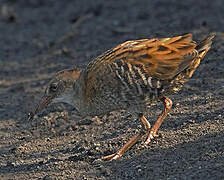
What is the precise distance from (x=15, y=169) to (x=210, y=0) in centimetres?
822

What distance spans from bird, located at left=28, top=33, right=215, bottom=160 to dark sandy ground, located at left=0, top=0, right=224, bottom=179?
46 centimetres

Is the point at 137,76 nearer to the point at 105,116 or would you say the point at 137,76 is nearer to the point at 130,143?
the point at 130,143

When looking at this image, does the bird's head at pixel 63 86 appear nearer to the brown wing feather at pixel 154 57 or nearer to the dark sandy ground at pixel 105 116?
the brown wing feather at pixel 154 57

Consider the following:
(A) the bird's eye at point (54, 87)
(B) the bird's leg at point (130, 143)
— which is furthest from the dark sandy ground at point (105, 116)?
(A) the bird's eye at point (54, 87)

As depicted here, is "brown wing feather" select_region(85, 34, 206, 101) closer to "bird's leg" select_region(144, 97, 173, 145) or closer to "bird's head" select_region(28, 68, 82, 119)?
"bird's head" select_region(28, 68, 82, 119)

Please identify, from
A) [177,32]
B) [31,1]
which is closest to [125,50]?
[177,32]

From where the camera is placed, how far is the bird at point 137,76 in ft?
20.4

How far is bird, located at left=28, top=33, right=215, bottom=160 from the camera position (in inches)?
245

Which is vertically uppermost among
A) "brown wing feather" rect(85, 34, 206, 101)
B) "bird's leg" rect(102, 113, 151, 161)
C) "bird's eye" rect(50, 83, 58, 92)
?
"brown wing feather" rect(85, 34, 206, 101)

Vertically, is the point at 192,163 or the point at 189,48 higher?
the point at 189,48

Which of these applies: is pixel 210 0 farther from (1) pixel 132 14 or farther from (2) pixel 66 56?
(2) pixel 66 56

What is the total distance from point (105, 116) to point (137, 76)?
1761 millimetres

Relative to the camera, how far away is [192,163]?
225 inches

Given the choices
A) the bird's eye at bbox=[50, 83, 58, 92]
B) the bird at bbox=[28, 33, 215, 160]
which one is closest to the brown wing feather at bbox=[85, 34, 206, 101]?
the bird at bbox=[28, 33, 215, 160]
